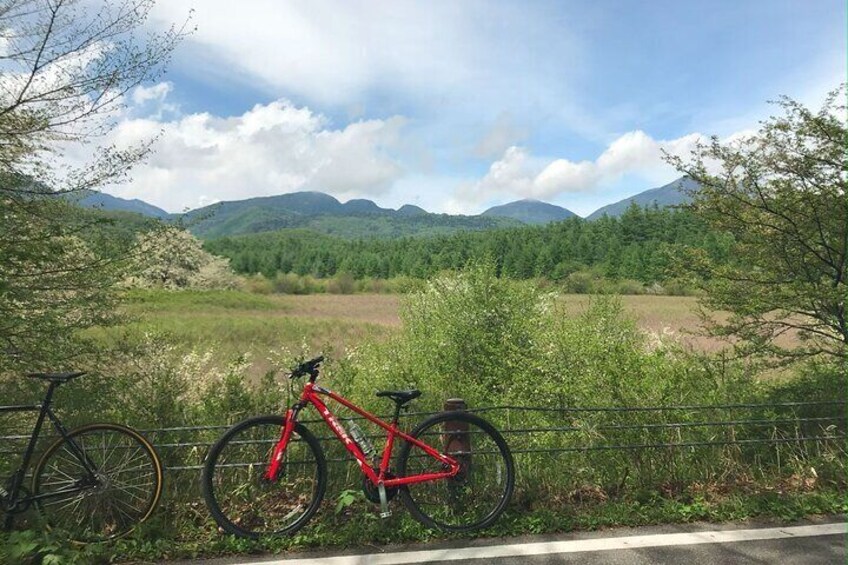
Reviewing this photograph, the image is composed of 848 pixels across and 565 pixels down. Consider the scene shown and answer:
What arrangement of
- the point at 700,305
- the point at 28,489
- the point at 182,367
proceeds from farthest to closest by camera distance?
the point at 182,367
the point at 700,305
the point at 28,489

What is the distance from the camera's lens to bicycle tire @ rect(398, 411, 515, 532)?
4188mm

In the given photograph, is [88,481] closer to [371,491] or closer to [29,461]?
[29,461]

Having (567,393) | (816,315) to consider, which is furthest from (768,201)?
(567,393)

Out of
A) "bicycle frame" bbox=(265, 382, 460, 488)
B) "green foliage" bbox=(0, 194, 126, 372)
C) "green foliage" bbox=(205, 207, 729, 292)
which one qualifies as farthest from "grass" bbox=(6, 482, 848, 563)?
"green foliage" bbox=(205, 207, 729, 292)

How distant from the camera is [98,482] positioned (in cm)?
396

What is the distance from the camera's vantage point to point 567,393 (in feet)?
27.3

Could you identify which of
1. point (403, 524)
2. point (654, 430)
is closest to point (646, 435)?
point (654, 430)

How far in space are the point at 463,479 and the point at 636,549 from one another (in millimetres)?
1425

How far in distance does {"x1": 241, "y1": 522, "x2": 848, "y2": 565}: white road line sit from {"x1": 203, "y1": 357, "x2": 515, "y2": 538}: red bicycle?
310mm

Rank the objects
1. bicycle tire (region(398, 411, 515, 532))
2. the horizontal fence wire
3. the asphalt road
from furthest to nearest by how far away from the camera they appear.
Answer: the horizontal fence wire < bicycle tire (region(398, 411, 515, 532)) < the asphalt road

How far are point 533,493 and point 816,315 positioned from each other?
21.8 ft

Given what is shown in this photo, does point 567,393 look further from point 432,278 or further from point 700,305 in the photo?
point 432,278

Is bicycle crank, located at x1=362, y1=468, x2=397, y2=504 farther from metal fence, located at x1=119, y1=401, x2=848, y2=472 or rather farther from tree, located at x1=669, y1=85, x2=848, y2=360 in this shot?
tree, located at x1=669, y1=85, x2=848, y2=360

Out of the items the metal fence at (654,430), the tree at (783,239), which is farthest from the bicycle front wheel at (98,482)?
the tree at (783,239)
